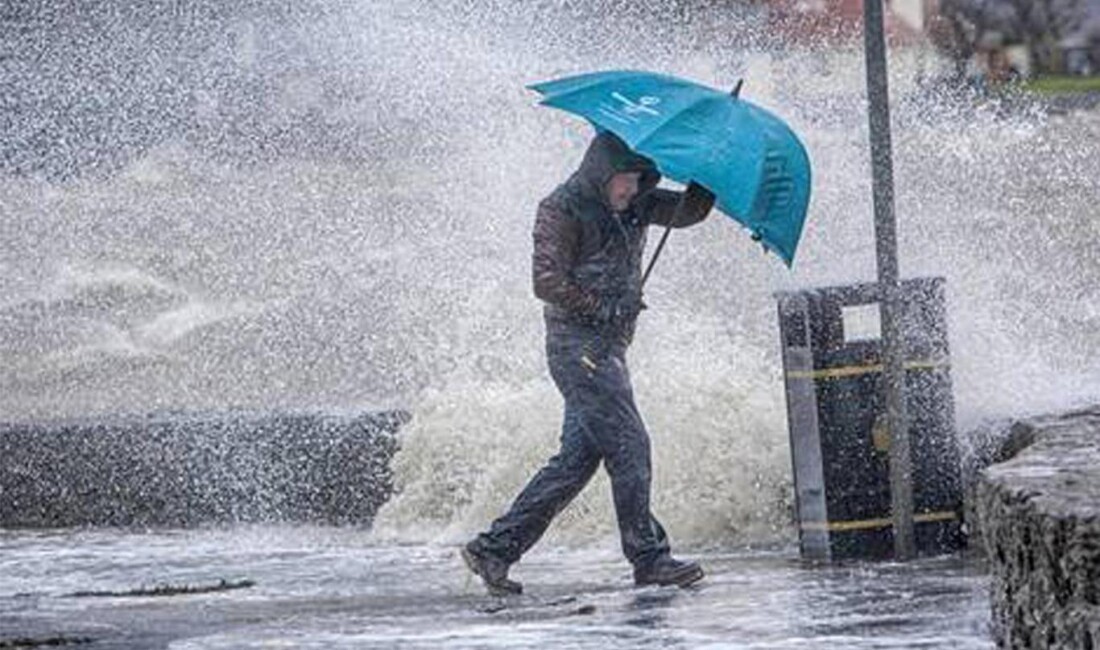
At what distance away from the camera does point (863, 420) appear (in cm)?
1099

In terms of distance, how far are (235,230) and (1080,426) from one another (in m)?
16.6

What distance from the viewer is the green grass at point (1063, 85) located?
992 inches

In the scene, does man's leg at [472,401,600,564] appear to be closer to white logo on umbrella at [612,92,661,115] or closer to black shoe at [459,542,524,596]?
black shoe at [459,542,524,596]

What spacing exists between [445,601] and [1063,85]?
52.2 feet

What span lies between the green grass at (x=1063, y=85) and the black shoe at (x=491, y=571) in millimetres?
14254

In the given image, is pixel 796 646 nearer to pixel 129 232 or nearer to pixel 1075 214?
pixel 1075 214

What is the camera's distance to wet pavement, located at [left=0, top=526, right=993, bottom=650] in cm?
952

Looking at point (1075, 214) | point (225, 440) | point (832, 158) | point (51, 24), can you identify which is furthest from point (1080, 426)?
point (51, 24)

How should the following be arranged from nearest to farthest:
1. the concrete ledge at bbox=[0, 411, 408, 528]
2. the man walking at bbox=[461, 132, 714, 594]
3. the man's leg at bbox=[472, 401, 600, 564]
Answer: the man walking at bbox=[461, 132, 714, 594]
the man's leg at bbox=[472, 401, 600, 564]
the concrete ledge at bbox=[0, 411, 408, 528]

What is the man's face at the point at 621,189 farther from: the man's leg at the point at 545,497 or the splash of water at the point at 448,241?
the splash of water at the point at 448,241

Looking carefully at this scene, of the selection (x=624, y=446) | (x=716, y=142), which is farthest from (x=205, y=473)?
(x=716, y=142)

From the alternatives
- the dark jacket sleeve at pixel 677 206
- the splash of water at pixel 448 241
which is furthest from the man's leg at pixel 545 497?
the splash of water at pixel 448 241

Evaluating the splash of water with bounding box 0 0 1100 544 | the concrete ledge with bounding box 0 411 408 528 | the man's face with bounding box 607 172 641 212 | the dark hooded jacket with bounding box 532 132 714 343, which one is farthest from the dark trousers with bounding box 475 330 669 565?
the concrete ledge with bounding box 0 411 408 528

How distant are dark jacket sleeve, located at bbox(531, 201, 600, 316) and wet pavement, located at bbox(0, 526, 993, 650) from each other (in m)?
0.96
